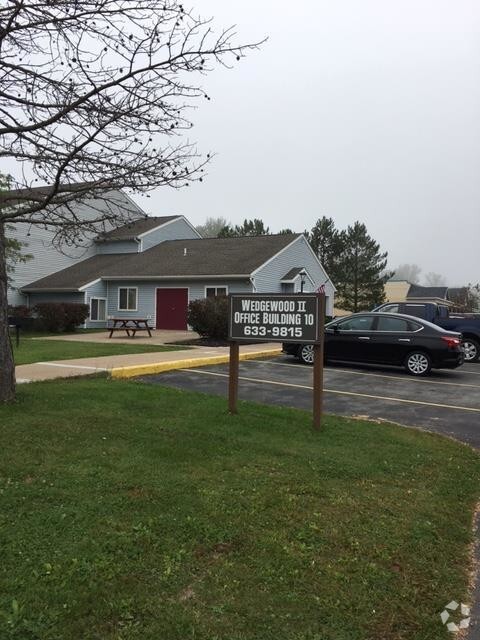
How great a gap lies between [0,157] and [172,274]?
21.6 metres

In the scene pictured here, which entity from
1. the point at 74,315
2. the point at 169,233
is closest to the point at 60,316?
the point at 74,315

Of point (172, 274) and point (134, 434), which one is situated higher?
point (172, 274)

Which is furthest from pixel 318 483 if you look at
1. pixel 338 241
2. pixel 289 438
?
pixel 338 241

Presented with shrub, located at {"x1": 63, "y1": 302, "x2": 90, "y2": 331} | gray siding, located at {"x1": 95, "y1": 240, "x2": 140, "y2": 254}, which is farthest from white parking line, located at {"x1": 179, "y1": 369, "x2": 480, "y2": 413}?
gray siding, located at {"x1": 95, "y1": 240, "x2": 140, "y2": 254}

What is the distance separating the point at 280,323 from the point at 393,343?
7129 millimetres

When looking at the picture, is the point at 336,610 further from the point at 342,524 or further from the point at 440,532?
the point at 440,532

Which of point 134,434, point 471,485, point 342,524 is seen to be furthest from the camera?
point 134,434

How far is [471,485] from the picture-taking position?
18.2 feet

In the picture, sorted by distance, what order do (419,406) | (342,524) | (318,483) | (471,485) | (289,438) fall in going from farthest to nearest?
(419,406) < (289,438) < (471,485) < (318,483) < (342,524)

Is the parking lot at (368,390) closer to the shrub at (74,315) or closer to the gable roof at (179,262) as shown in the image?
the gable roof at (179,262)

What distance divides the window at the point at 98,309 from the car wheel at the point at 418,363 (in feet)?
68.7

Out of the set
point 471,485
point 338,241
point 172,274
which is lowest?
point 471,485

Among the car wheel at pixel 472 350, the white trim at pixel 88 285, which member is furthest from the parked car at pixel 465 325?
the white trim at pixel 88 285

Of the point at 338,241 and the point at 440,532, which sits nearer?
the point at 440,532
